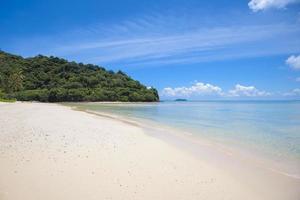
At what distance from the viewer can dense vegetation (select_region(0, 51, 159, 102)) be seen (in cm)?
9600

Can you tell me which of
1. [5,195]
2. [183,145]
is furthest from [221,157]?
[5,195]

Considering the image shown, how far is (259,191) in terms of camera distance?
5805mm

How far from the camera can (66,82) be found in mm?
108688

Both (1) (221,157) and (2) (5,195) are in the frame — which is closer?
(2) (5,195)

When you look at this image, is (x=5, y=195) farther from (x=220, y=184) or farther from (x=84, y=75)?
(x=84, y=75)

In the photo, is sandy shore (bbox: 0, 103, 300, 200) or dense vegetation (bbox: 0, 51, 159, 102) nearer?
sandy shore (bbox: 0, 103, 300, 200)

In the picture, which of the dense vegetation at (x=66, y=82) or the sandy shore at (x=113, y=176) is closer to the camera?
the sandy shore at (x=113, y=176)

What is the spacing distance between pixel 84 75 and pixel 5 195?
118 m

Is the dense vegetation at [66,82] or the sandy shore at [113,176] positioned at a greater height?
the dense vegetation at [66,82]

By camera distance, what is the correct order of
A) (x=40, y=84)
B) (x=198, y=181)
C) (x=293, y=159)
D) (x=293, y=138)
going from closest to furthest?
(x=198, y=181)
(x=293, y=159)
(x=293, y=138)
(x=40, y=84)

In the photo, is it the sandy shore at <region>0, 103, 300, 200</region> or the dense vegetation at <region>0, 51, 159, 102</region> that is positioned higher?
the dense vegetation at <region>0, 51, 159, 102</region>

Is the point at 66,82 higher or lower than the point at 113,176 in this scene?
higher

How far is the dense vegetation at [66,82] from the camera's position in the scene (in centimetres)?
9600

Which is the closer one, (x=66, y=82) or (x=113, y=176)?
(x=113, y=176)
